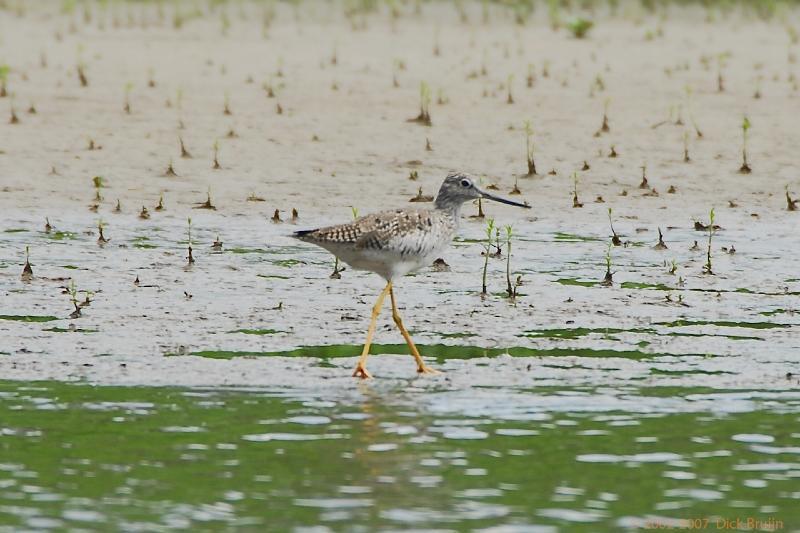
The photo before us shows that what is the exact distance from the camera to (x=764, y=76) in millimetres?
21219

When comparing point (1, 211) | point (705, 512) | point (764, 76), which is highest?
point (764, 76)

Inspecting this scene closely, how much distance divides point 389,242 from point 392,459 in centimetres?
271

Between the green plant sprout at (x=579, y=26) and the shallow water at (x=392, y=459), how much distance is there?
1443cm

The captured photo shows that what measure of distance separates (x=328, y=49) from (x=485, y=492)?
615 inches

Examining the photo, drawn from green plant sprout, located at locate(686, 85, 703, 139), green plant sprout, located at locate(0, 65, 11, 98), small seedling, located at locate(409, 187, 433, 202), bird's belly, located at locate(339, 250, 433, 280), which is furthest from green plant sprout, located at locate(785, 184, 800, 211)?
green plant sprout, located at locate(0, 65, 11, 98)

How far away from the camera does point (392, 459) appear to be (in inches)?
327

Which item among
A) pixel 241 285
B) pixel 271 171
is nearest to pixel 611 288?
pixel 241 285

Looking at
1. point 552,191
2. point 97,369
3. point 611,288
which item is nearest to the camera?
point 97,369

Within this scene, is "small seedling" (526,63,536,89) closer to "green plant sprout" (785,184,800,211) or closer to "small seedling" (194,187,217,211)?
"green plant sprout" (785,184,800,211)

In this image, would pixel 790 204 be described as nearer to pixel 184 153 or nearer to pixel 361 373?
pixel 184 153

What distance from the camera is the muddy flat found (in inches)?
331

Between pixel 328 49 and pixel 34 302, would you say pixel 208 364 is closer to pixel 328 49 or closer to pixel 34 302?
pixel 34 302

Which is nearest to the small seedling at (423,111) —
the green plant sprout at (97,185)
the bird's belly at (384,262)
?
the green plant sprout at (97,185)

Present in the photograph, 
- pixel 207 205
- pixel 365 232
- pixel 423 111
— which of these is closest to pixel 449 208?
pixel 365 232
